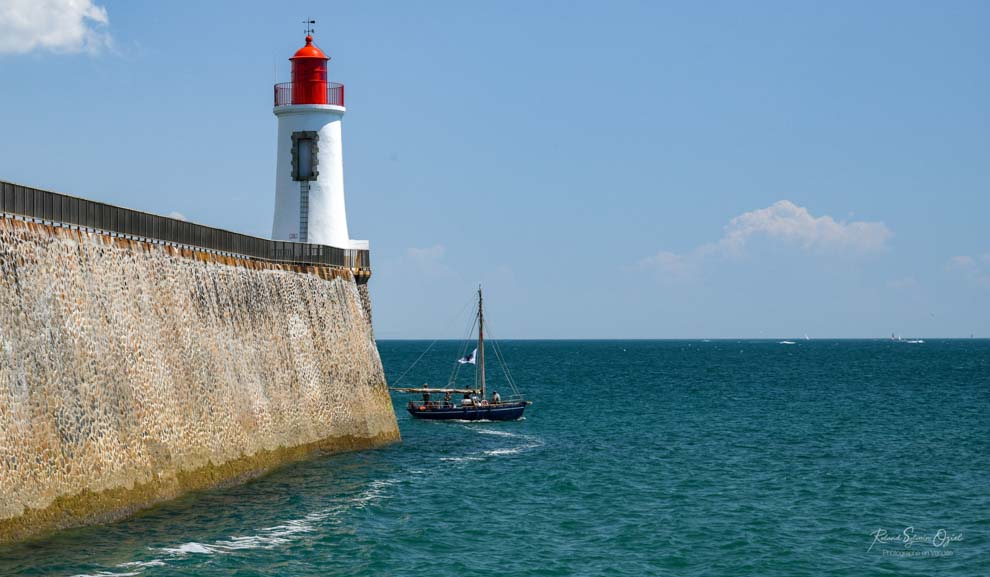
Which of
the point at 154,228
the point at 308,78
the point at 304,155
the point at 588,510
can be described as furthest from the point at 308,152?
the point at 588,510

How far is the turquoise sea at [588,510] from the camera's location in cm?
2209

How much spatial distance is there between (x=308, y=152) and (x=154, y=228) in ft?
43.6

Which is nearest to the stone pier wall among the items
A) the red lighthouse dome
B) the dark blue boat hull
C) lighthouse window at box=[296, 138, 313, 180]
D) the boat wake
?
the boat wake

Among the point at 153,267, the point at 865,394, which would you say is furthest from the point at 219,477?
the point at 865,394

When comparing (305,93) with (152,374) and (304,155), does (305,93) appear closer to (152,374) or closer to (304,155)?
(304,155)

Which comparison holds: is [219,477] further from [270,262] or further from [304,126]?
[304,126]

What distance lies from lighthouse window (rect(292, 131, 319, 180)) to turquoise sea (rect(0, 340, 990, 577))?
1144 cm

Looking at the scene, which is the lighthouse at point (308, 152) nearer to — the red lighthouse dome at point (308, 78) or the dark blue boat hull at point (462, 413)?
the red lighthouse dome at point (308, 78)

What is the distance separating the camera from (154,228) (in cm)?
2892

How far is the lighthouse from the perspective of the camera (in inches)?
1624

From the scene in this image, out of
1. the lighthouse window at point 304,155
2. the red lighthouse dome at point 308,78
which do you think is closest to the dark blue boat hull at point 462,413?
the lighthouse window at point 304,155

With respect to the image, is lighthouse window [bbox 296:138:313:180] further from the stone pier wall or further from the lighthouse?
the stone pier wall

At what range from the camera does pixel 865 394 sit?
249ft

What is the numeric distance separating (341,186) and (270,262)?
23.7 feet
